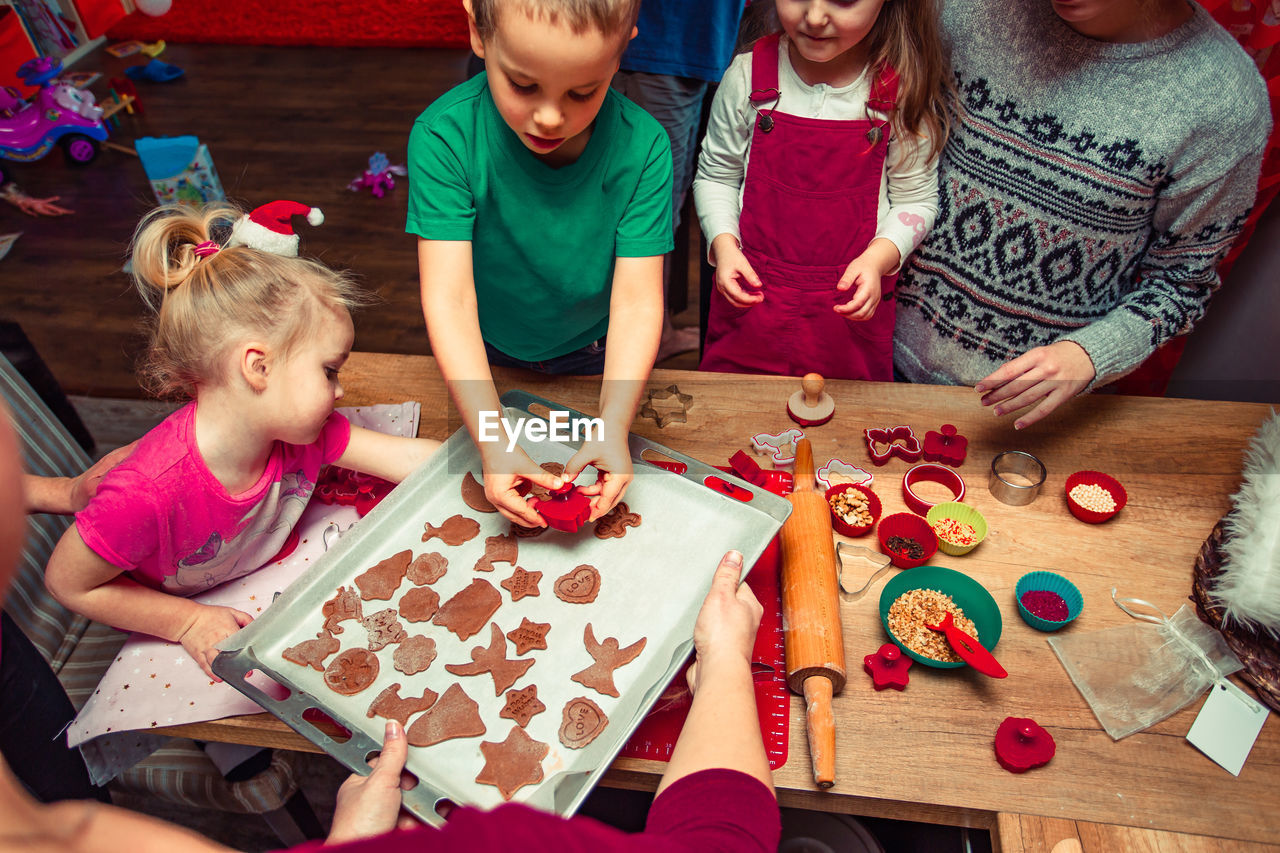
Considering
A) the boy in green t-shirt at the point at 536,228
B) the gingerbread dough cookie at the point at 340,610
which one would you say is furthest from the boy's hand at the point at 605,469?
the gingerbread dough cookie at the point at 340,610

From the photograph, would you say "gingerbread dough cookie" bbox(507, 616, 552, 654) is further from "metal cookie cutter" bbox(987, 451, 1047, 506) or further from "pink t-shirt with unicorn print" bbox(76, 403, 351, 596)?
"metal cookie cutter" bbox(987, 451, 1047, 506)

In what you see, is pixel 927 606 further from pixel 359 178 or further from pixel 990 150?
pixel 359 178

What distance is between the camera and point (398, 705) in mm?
951

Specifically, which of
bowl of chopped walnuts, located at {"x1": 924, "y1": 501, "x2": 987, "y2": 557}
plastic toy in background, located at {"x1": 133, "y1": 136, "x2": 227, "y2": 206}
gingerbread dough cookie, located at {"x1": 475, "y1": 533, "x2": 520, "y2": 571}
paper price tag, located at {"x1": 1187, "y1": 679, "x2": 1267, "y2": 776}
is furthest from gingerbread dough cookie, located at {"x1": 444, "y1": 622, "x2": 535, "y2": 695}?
plastic toy in background, located at {"x1": 133, "y1": 136, "x2": 227, "y2": 206}

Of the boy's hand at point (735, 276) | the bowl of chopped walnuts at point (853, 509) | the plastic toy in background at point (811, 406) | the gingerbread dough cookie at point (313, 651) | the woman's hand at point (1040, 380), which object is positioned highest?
the boy's hand at point (735, 276)

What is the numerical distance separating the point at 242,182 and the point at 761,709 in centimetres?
354

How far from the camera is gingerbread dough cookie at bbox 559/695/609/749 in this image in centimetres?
91

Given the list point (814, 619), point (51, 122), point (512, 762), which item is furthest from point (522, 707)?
point (51, 122)

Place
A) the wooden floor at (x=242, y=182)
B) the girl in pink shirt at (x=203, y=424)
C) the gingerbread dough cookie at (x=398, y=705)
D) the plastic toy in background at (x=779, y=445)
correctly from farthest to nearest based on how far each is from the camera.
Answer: the wooden floor at (x=242, y=182), the plastic toy in background at (x=779, y=445), the girl in pink shirt at (x=203, y=424), the gingerbread dough cookie at (x=398, y=705)

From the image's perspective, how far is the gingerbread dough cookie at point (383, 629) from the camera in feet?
3.31

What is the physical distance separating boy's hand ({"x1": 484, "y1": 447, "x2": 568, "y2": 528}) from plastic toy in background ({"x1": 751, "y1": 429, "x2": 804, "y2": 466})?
356mm

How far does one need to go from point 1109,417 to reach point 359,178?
10.6 feet

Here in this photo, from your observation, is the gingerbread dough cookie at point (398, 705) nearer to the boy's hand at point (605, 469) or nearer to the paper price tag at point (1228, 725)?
the boy's hand at point (605, 469)

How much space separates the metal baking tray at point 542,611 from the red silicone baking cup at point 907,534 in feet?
0.54
